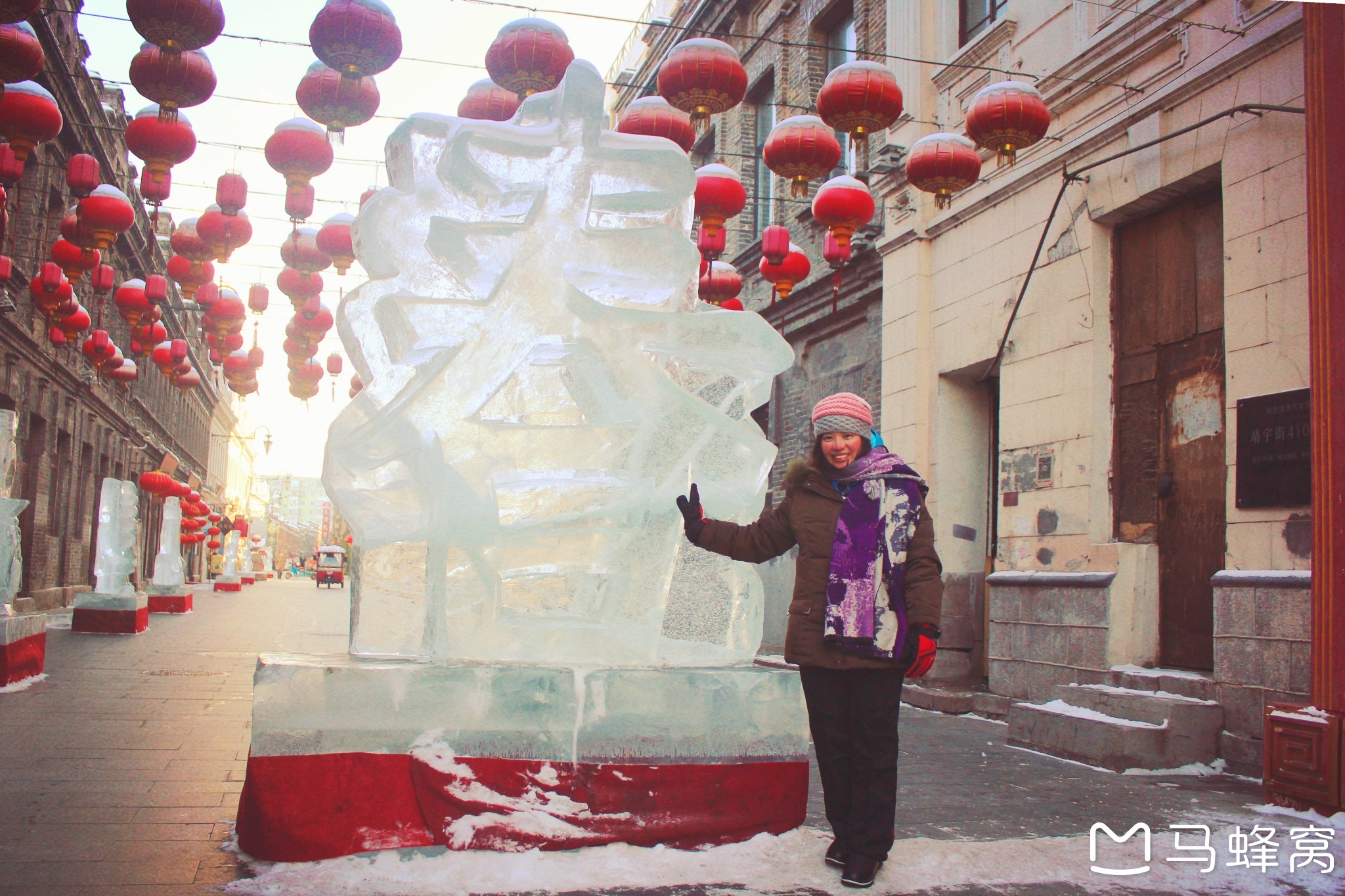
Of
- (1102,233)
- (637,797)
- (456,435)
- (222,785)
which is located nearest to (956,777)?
(637,797)

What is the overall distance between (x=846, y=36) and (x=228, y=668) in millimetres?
10158

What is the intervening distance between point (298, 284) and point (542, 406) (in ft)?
24.1

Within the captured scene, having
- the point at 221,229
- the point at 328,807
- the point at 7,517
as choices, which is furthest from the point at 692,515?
the point at 221,229

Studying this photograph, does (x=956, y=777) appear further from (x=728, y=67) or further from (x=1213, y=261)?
(x=728, y=67)

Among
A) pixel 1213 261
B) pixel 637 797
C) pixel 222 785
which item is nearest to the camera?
pixel 637 797

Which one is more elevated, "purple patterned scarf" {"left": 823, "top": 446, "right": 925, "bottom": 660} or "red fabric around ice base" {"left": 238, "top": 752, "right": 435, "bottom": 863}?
"purple patterned scarf" {"left": 823, "top": 446, "right": 925, "bottom": 660}

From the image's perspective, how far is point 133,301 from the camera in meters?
11.8

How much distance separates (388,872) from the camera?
3.06 meters

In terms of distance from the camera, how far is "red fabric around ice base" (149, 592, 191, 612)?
18.1 metres

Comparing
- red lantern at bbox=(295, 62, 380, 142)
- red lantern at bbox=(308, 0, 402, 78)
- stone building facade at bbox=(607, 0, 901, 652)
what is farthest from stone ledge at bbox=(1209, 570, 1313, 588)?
red lantern at bbox=(295, 62, 380, 142)

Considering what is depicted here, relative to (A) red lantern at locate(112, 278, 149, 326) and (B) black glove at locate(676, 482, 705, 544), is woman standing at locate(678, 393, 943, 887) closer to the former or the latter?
(B) black glove at locate(676, 482, 705, 544)

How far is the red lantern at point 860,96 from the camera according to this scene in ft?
23.7

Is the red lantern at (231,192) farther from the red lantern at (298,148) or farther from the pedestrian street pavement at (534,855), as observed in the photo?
the pedestrian street pavement at (534,855)

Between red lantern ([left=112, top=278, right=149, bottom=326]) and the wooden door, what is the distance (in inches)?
411
